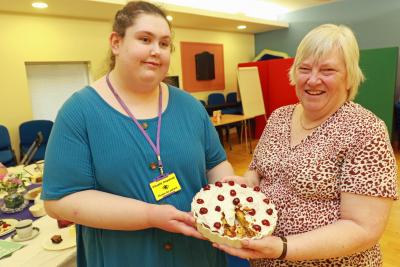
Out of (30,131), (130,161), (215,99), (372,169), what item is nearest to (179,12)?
(215,99)

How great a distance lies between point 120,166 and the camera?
0.94 m

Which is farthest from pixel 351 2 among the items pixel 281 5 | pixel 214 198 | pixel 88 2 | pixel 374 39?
pixel 214 198

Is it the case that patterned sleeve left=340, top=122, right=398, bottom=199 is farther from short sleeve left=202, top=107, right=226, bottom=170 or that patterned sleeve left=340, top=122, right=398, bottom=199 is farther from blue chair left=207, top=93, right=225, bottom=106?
blue chair left=207, top=93, right=225, bottom=106

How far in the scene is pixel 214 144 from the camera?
1.23 m

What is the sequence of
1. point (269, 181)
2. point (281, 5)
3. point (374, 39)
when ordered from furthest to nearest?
point (281, 5) < point (374, 39) < point (269, 181)

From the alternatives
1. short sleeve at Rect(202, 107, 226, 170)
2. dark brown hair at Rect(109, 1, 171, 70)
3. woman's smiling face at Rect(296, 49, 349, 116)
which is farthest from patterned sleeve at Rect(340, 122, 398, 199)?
dark brown hair at Rect(109, 1, 171, 70)

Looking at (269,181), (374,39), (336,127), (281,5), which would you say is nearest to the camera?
(336,127)

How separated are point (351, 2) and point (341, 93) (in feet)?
22.4

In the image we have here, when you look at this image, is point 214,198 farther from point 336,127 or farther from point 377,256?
point 377,256

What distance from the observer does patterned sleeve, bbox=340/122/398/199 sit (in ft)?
3.06

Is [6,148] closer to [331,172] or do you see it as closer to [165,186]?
[165,186]

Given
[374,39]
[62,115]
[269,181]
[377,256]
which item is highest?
[374,39]

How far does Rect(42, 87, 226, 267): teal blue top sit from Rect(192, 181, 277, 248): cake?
0.32 feet

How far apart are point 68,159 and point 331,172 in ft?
2.81
